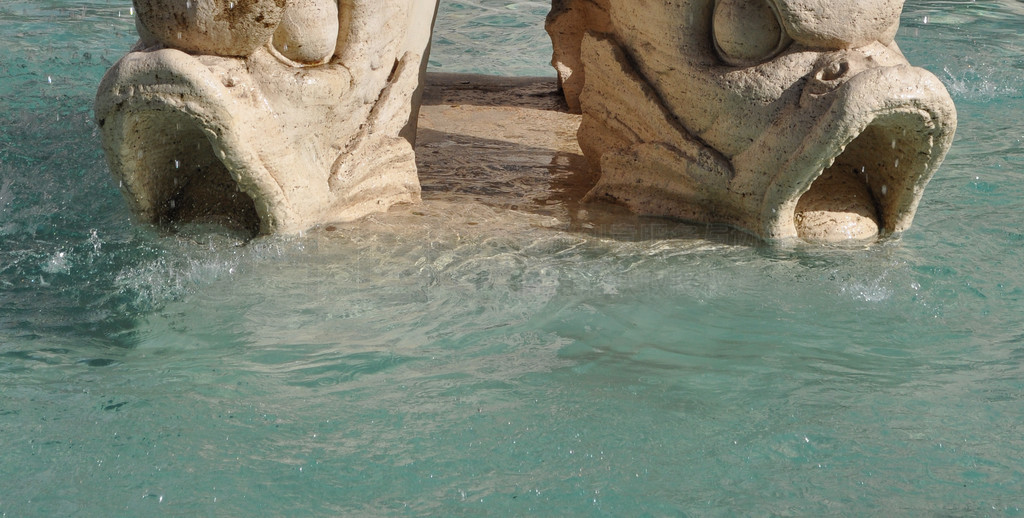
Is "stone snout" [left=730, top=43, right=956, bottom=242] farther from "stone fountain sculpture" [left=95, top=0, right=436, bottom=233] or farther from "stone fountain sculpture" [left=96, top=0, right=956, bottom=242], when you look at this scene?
"stone fountain sculpture" [left=95, top=0, right=436, bottom=233]

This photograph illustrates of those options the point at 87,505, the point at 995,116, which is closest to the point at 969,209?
the point at 995,116

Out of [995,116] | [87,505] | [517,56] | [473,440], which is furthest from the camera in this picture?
[517,56]

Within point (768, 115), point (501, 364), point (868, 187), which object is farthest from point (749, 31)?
point (501, 364)

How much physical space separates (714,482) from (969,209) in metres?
2.26

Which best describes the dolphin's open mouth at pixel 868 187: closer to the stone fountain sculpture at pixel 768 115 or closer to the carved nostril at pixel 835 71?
the stone fountain sculpture at pixel 768 115

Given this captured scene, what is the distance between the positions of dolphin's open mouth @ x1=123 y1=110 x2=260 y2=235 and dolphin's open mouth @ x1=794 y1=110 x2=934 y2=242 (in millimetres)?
1957

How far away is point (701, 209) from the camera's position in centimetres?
403

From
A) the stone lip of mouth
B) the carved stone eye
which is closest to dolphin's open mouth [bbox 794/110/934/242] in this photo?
the stone lip of mouth

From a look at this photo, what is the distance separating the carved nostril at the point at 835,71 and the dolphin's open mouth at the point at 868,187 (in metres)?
0.21

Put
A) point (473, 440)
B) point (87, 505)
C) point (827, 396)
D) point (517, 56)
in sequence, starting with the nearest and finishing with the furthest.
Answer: point (87, 505)
point (473, 440)
point (827, 396)
point (517, 56)

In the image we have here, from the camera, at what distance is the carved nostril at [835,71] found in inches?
138

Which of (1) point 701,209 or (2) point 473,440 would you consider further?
(1) point 701,209

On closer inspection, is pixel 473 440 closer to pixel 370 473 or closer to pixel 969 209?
pixel 370 473

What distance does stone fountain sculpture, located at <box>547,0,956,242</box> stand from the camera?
350 centimetres
